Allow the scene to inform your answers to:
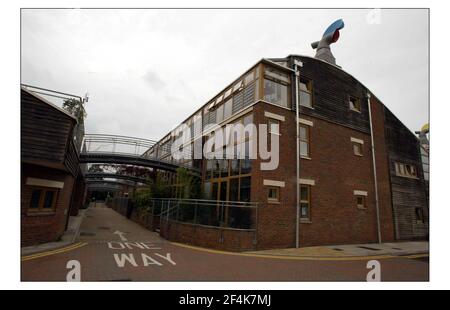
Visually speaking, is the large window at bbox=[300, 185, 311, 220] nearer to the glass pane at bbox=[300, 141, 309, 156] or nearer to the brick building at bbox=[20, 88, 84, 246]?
the glass pane at bbox=[300, 141, 309, 156]

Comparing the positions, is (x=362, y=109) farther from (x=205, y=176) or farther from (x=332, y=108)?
(x=205, y=176)

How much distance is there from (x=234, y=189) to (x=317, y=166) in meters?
4.38

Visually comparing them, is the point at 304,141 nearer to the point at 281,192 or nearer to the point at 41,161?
the point at 281,192

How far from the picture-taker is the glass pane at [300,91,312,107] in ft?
41.9

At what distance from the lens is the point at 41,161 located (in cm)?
789

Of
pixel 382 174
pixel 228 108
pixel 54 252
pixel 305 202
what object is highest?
pixel 228 108

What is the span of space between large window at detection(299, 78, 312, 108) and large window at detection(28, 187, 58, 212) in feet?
40.1

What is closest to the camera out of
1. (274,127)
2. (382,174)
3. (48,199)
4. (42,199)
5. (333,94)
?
(42,199)

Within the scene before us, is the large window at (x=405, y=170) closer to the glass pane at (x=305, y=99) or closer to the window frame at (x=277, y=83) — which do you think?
the glass pane at (x=305, y=99)


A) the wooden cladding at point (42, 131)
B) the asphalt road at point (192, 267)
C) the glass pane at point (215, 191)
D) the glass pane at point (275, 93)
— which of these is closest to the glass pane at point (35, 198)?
the wooden cladding at point (42, 131)

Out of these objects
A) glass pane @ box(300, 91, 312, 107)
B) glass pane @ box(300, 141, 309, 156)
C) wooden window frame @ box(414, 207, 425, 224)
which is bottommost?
wooden window frame @ box(414, 207, 425, 224)

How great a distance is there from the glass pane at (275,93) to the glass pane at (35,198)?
1023cm

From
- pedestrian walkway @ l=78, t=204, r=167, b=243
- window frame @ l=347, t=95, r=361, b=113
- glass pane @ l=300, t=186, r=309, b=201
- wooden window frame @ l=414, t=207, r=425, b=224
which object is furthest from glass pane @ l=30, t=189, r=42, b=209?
wooden window frame @ l=414, t=207, r=425, b=224

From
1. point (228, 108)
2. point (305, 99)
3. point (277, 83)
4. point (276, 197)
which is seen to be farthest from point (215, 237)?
point (305, 99)
